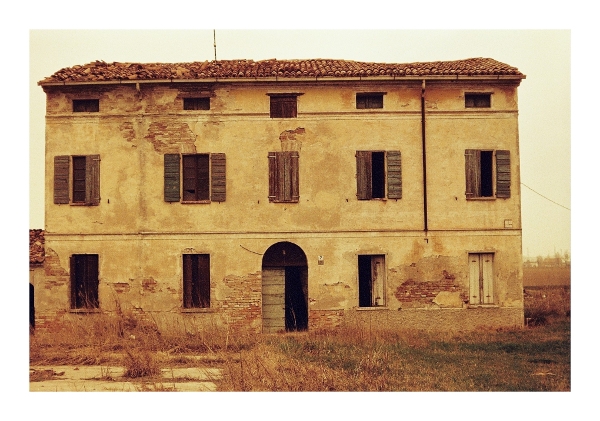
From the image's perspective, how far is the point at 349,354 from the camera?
14.4m

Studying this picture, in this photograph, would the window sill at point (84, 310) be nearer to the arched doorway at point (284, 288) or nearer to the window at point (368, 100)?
the arched doorway at point (284, 288)

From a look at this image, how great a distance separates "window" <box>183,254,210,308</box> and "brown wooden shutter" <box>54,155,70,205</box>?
3614 millimetres

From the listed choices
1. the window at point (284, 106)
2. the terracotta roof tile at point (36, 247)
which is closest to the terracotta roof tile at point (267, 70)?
the window at point (284, 106)

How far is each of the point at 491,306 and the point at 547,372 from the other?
4781mm

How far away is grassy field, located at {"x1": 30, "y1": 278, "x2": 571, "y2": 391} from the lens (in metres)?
12.3

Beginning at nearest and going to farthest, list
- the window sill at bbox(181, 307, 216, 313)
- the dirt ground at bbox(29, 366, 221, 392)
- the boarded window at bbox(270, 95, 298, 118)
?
the dirt ground at bbox(29, 366, 221, 392), the window sill at bbox(181, 307, 216, 313), the boarded window at bbox(270, 95, 298, 118)

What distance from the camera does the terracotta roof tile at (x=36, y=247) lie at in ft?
60.3

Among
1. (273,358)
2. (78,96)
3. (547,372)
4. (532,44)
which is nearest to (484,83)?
(532,44)

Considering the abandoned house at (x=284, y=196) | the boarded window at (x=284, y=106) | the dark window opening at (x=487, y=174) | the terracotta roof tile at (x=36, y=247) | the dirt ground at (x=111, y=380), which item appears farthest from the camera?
the terracotta roof tile at (x=36, y=247)

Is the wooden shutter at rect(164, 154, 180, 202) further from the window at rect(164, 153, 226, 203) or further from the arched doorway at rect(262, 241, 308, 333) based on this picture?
the arched doorway at rect(262, 241, 308, 333)

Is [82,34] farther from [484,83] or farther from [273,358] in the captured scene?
[484,83]

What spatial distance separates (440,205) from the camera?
17922 mm

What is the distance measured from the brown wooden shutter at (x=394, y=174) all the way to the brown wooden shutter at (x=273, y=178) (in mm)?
2978

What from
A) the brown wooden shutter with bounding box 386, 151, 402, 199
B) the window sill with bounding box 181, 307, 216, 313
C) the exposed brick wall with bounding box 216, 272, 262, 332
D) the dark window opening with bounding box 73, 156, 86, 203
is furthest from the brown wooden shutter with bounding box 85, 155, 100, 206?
the brown wooden shutter with bounding box 386, 151, 402, 199
